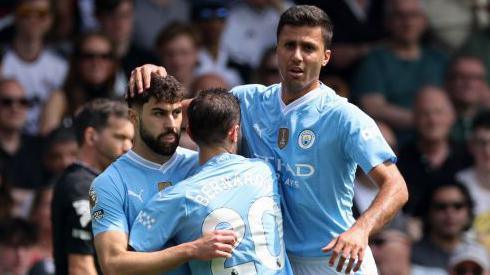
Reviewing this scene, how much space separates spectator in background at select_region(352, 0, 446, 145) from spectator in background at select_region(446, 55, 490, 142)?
17 cm

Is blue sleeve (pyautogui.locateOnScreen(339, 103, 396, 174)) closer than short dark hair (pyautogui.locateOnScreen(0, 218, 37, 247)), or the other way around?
blue sleeve (pyautogui.locateOnScreen(339, 103, 396, 174))

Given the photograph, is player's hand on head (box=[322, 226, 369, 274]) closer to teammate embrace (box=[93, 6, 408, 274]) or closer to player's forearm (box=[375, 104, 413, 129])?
teammate embrace (box=[93, 6, 408, 274])

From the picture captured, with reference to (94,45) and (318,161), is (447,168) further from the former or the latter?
(318,161)

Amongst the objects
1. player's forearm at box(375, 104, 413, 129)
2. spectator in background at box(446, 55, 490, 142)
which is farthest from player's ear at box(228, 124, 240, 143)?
spectator in background at box(446, 55, 490, 142)

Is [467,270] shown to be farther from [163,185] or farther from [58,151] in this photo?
[163,185]

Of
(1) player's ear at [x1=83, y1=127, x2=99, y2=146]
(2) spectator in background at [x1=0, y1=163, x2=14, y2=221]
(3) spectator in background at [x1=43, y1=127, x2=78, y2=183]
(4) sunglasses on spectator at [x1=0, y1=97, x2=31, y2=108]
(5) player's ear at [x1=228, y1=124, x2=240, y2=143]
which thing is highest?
(5) player's ear at [x1=228, y1=124, x2=240, y2=143]

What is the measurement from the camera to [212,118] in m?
7.99

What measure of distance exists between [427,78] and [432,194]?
5.00ft

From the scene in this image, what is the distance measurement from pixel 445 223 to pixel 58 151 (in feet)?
11.9

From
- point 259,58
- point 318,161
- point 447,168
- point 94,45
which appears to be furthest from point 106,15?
point 318,161

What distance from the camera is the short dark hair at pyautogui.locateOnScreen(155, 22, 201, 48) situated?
44.3ft

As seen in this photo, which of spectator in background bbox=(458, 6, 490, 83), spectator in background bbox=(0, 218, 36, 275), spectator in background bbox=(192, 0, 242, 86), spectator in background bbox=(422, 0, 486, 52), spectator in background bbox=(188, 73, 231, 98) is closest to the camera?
spectator in background bbox=(0, 218, 36, 275)

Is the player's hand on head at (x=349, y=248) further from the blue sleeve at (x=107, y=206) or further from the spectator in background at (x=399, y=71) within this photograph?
the spectator in background at (x=399, y=71)

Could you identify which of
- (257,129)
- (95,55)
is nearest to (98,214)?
(257,129)
